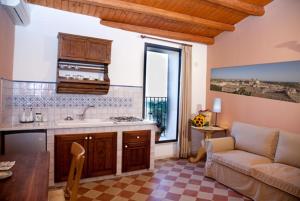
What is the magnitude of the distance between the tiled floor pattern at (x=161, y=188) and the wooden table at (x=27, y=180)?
1197 mm

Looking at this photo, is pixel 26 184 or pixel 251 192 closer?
pixel 26 184

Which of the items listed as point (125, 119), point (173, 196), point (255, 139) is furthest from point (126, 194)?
point (255, 139)

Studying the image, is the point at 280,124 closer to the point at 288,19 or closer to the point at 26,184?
the point at 288,19

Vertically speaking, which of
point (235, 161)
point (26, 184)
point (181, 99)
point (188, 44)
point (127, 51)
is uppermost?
point (188, 44)

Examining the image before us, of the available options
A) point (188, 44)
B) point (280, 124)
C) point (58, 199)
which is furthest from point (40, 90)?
point (280, 124)

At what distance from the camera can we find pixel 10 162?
1.72m

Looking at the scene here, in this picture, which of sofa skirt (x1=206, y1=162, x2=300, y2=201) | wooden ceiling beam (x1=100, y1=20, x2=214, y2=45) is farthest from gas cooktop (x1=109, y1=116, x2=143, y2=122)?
wooden ceiling beam (x1=100, y1=20, x2=214, y2=45)

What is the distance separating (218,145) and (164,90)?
2.28 meters

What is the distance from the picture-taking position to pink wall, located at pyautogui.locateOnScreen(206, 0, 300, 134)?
324cm

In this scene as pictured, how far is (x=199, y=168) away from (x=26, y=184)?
129 inches

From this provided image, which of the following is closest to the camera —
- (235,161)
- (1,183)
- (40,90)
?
(1,183)

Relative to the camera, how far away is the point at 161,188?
3.12 meters

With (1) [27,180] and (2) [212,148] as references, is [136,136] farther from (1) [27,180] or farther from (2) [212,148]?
(1) [27,180]

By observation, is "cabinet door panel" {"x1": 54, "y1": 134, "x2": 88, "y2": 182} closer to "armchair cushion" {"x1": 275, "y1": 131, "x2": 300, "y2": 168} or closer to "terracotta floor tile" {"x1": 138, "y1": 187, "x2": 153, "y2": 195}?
"terracotta floor tile" {"x1": 138, "y1": 187, "x2": 153, "y2": 195}
